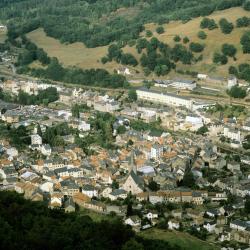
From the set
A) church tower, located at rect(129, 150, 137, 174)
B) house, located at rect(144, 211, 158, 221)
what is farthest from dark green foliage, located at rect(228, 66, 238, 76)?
house, located at rect(144, 211, 158, 221)

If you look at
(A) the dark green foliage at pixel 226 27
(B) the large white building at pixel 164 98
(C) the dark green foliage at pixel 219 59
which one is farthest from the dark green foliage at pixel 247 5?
(B) the large white building at pixel 164 98

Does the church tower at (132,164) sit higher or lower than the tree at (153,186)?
higher

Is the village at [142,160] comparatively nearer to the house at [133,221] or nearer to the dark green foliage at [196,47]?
the house at [133,221]

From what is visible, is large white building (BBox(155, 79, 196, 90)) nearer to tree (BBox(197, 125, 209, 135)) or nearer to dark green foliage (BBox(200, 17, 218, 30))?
dark green foliage (BBox(200, 17, 218, 30))

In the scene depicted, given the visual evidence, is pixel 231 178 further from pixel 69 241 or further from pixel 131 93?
pixel 131 93

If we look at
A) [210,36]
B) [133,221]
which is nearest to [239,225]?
[133,221]

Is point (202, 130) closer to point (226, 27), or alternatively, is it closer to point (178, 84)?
point (178, 84)
